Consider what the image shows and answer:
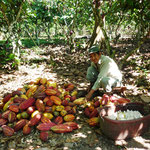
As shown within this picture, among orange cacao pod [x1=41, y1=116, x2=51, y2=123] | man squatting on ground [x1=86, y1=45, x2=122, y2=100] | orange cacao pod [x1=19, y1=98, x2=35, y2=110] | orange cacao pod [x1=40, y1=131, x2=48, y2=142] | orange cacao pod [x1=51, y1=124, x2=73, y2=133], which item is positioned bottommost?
orange cacao pod [x1=40, y1=131, x2=48, y2=142]

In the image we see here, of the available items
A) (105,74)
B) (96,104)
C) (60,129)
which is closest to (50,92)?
(60,129)

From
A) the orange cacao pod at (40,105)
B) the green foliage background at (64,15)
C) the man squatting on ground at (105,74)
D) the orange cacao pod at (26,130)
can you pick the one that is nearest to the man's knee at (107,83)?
the man squatting on ground at (105,74)

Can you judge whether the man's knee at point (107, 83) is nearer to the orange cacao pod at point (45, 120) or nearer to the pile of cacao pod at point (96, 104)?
the pile of cacao pod at point (96, 104)

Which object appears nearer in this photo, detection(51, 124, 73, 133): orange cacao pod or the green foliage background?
detection(51, 124, 73, 133): orange cacao pod

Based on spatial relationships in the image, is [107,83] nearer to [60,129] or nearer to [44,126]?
[60,129]

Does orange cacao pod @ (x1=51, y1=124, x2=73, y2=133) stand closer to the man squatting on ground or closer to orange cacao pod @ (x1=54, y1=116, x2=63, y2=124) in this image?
orange cacao pod @ (x1=54, y1=116, x2=63, y2=124)

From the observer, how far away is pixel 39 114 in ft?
7.22

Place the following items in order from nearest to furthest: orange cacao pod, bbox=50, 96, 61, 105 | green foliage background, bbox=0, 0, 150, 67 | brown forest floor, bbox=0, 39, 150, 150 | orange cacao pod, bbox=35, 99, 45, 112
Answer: brown forest floor, bbox=0, 39, 150, 150
orange cacao pod, bbox=35, 99, 45, 112
orange cacao pod, bbox=50, 96, 61, 105
green foliage background, bbox=0, 0, 150, 67

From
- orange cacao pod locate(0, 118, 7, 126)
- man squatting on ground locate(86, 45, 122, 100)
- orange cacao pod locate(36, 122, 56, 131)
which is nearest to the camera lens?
orange cacao pod locate(36, 122, 56, 131)

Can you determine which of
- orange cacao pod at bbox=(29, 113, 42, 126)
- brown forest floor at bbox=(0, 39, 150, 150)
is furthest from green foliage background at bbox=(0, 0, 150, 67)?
orange cacao pod at bbox=(29, 113, 42, 126)

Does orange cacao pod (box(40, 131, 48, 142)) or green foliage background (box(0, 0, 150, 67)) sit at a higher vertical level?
green foliage background (box(0, 0, 150, 67))

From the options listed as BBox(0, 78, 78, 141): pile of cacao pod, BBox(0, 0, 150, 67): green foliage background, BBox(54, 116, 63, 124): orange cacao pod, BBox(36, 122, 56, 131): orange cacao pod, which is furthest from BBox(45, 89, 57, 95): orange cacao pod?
BBox(0, 0, 150, 67): green foliage background

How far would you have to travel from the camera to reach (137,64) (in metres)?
4.77

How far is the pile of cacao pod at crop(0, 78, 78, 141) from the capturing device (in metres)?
2.08
